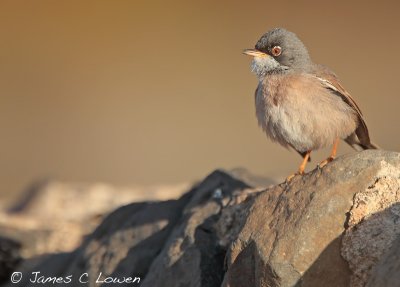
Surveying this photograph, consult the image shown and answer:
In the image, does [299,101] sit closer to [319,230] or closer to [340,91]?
[340,91]

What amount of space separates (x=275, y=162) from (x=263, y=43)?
7.35 m

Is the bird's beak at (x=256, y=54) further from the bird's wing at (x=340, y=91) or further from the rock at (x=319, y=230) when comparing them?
the rock at (x=319, y=230)

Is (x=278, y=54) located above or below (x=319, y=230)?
above

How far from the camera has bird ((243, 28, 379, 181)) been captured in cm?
487

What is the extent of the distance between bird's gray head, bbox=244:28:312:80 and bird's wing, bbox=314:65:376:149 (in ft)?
0.43

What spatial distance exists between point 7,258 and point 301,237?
Answer: 3.40m

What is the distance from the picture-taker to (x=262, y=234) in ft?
12.5

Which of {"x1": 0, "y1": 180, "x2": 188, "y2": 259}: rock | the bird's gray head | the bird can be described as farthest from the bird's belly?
{"x1": 0, "y1": 180, "x2": 188, "y2": 259}: rock

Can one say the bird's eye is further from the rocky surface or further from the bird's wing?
the rocky surface

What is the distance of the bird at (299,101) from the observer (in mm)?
4867

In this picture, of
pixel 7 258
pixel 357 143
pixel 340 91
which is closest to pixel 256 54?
pixel 340 91

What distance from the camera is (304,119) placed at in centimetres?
485

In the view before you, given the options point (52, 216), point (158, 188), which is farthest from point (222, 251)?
point (158, 188)

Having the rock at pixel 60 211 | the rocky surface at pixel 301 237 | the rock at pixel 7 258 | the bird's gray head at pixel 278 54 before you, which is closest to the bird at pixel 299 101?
the bird's gray head at pixel 278 54
